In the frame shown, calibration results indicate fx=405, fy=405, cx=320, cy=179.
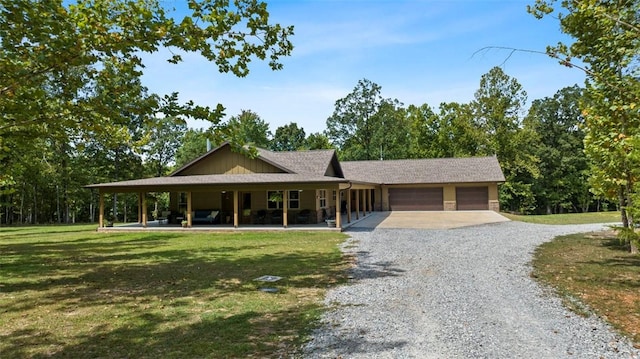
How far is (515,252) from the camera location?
1166cm

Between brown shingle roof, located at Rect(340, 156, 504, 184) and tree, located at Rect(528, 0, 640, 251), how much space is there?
20.3m

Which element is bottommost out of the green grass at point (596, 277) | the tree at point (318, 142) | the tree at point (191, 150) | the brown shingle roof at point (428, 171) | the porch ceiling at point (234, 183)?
the green grass at point (596, 277)

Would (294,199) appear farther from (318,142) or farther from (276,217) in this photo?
(318,142)

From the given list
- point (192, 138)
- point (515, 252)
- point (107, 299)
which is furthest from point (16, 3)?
point (192, 138)

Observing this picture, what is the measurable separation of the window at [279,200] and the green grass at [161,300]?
26.8ft

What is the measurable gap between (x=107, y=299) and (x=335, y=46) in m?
8.86

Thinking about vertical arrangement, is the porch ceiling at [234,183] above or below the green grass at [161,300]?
above

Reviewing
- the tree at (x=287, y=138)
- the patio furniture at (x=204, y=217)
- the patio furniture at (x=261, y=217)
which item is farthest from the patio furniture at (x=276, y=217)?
the tree at (x=287, y=138)

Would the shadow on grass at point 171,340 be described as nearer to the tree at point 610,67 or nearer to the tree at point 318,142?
the tree at point 610,67

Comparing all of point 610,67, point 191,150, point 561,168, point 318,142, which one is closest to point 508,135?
point 561,168

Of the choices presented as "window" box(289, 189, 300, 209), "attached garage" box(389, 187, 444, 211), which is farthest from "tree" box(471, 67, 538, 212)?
"window" box(289, 189, 300, 209)

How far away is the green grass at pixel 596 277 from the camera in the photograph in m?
5.89

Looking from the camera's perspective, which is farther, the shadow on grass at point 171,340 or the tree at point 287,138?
the tree at point 287,138

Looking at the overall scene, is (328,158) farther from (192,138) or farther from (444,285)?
(192,138)
